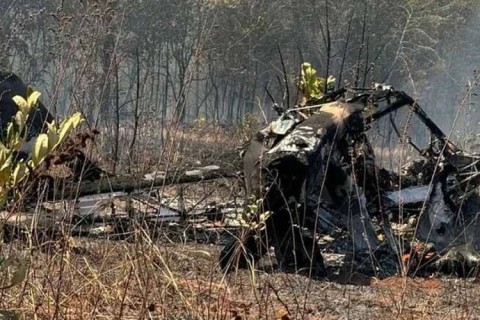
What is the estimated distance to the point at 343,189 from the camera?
16.9ft

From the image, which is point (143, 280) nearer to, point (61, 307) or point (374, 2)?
point (61, 307)

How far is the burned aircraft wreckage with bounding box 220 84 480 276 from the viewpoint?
4.79 metres

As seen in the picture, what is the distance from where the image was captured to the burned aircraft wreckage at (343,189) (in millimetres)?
4793

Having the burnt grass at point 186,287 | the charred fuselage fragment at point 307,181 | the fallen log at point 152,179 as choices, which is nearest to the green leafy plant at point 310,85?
the fallen log at point 152,179

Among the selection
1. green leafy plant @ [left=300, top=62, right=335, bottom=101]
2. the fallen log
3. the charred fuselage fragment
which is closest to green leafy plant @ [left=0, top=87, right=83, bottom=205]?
the charred fuselage fragment

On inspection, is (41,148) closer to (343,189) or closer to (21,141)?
(21,141)

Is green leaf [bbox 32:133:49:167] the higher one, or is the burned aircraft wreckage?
green leaf [bbox 32:133:49:167]

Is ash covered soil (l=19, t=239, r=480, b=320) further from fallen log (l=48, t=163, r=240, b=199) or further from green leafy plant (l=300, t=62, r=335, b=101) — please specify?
green leafy plant (l=300, t=62, r=335, b=101)

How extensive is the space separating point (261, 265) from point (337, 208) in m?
0.75

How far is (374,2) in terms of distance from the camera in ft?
128

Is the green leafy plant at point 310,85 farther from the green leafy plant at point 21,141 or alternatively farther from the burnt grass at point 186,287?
the green leafy plant at point 21,141

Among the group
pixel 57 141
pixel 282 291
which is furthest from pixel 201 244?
pixel 57 141

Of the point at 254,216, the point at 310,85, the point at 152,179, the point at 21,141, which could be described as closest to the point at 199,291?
the point at 254,216

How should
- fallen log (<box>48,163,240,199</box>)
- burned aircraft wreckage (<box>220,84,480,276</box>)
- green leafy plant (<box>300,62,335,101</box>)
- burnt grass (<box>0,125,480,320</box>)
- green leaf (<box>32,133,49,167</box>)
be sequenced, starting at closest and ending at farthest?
green leaf (<box>32,133,49,167</box>) < burnt grass (<box>0,125,480,320</box>) < burned aircraft wreckage (<box>220,84,480,276</box>) < fallen log (<box>48,163,240,199</box>) < green leafy plant (<box>300,62,335,101</box>)
